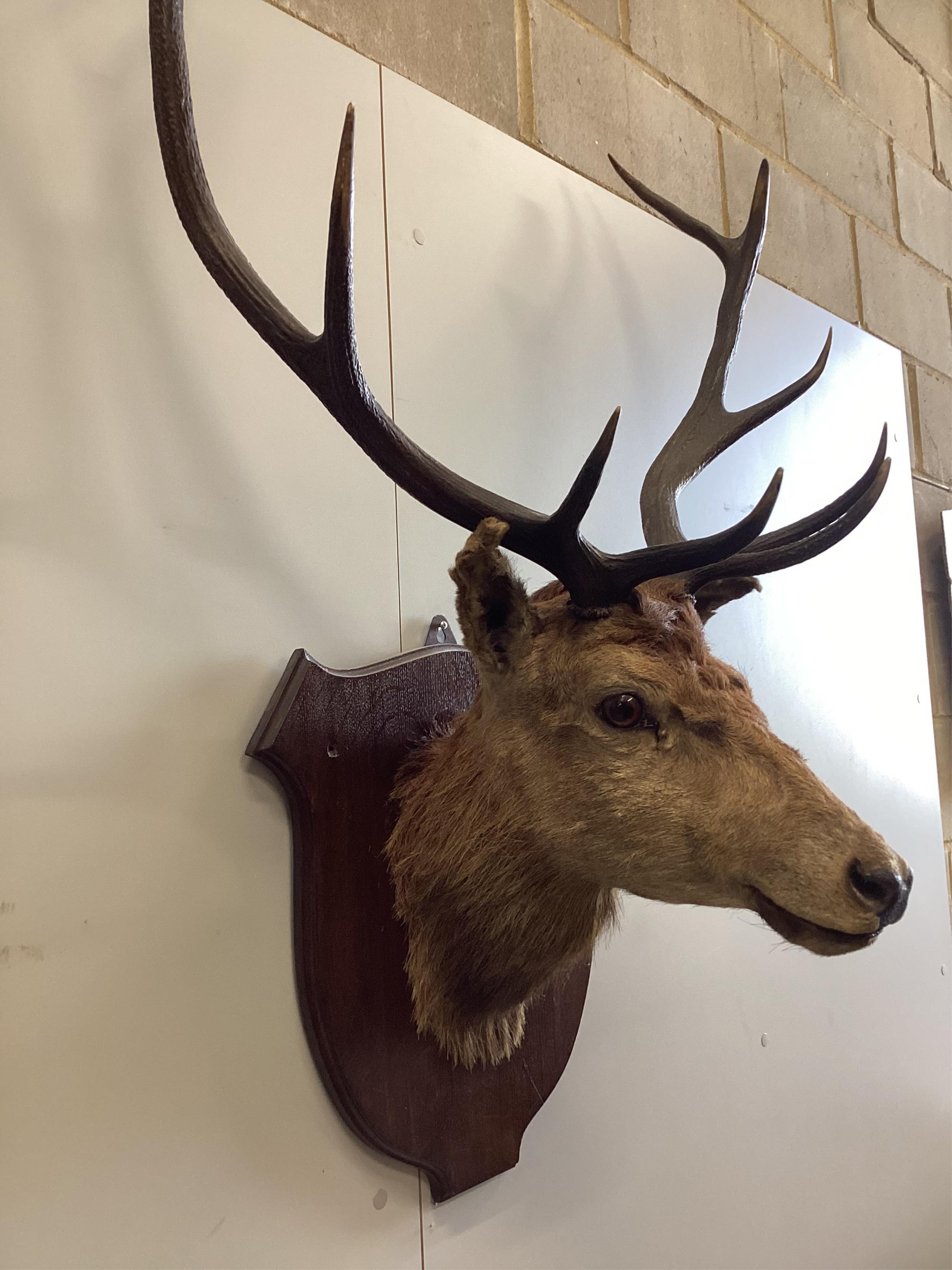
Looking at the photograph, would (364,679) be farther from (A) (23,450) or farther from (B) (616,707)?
(A) (23,450)

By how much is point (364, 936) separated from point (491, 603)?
37cm

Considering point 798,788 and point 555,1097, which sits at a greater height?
point 798,788

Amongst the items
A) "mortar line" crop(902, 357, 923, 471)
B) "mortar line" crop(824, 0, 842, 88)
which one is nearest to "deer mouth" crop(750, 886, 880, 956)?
"mortar line" crop(902, 357, 923, 471)

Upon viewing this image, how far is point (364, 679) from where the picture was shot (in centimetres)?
105

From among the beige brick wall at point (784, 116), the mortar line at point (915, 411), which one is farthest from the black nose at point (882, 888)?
the mortar line at point (915, 411)

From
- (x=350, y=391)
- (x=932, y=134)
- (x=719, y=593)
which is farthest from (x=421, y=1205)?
(x=932, y=134)

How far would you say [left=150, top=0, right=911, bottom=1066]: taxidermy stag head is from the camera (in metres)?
0.85

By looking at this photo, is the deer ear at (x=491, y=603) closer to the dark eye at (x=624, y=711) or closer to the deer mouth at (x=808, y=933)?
the dark eye at (x=624, y=711)

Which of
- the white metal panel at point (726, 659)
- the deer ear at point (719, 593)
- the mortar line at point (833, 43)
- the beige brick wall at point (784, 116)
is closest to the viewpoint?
the deer ear at point (719, 593)

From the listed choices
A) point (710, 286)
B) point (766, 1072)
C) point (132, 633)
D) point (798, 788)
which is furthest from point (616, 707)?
point (710, 286)

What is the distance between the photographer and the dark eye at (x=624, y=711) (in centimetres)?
91

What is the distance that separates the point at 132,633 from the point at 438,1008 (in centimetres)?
49

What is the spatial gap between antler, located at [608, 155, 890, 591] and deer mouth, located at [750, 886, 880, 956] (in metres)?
0.34

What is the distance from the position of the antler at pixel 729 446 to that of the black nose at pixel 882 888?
1.10 ft
